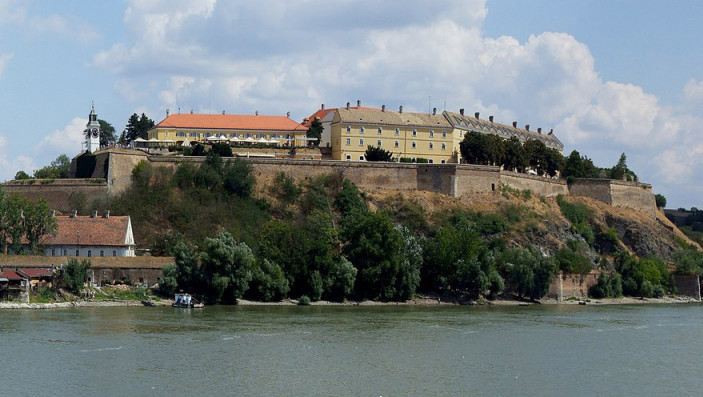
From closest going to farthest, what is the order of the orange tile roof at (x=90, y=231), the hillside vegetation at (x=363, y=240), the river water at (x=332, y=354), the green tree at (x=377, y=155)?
the river water at (x=332, y=354)
the hillside vegetation at (x=363, y=240)
the orange tile roof at (x=90, y=231)
the green tree at (x=377, y=155)

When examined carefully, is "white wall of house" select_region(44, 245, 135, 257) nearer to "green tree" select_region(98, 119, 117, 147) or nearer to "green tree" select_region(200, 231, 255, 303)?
"green tree" select_region(200, 231, 255, 303)

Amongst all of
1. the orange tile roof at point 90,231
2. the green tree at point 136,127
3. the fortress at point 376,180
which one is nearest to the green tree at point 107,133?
the green tree at point 136,127

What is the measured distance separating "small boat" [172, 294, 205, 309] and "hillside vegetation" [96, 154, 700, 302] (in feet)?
3.73

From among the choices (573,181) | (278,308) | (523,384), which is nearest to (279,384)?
(523,384)

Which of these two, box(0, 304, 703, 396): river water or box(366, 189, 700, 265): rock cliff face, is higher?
box(366, 189, 700, 265): rock cliff face

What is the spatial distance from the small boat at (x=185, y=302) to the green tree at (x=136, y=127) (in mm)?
33352

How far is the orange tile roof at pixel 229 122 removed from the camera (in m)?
76.6

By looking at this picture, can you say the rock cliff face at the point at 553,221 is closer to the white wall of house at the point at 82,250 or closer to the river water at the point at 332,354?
the river water at the point at 332,354

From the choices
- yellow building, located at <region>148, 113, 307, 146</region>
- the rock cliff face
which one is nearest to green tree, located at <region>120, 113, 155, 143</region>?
yellow building, located at <region>148, 113, 307, 146</region>

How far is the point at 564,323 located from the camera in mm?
49094

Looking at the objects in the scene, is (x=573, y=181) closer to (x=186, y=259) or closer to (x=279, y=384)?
(x=186, y=259)

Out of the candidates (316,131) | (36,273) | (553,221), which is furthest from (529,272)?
(36,273)

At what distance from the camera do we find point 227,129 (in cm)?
7656

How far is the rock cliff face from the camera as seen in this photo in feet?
222
